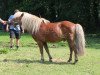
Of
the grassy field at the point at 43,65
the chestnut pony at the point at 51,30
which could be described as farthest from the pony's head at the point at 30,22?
the grassy field at the point at 43,65

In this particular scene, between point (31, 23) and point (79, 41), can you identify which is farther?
point (31, 23)

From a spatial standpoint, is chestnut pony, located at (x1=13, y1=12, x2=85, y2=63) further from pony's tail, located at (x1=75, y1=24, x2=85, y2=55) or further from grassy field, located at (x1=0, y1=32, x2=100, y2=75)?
grassy field, located at (x1=0, y1=32, x2=100, y2=75)

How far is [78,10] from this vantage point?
33438 millimetres

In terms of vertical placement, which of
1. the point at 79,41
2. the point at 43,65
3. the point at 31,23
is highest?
the point at 31,23

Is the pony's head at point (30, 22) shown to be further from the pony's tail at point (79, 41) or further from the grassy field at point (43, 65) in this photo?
the pony's tail at point (79, 41)

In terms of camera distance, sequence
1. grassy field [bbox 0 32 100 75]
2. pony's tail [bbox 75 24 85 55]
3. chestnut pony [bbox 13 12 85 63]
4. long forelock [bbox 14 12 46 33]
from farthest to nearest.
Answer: long forelock [bbox 14 12 46 33]
chestnut pony [bbox 13 12 85 63]
pony's tail [bbox 75 24 85 55]
grassy field [bbox 0 32 100 75]

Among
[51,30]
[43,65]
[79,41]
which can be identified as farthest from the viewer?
[51,30]

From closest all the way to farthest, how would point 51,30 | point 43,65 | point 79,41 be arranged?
1. point 43,65
2. point 79,41
3. point 51,30

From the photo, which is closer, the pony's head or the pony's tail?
the pony's tail

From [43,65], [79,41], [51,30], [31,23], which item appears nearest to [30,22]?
[31,23]

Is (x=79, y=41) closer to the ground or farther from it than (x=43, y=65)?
farther from it

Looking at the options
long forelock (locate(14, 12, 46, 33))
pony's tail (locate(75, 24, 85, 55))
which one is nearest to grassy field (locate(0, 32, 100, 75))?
pony's tail (locate(75, 24, 85, 55))

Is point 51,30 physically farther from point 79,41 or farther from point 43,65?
point 43,65

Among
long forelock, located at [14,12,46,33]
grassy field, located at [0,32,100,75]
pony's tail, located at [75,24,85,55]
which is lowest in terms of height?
grassy field, located at [0,32,100,75]
